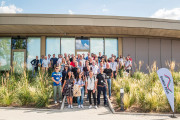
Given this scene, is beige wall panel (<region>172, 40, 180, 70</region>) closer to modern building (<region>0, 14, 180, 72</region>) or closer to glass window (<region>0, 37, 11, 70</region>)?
modern building (<region>0, 14, 180, 72</region>)

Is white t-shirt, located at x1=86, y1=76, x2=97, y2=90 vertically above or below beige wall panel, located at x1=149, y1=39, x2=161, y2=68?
below

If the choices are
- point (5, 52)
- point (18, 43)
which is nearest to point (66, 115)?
point (18, 43)

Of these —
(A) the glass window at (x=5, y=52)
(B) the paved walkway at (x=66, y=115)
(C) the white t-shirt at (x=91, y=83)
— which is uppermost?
(A) the glass window at (x=5, y=52)

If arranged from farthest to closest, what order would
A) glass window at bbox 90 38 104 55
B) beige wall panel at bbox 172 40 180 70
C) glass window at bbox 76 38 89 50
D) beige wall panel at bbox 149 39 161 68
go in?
beige wall panel at bbox 172 40 180 70
beige wall panel at bbox 149 39 161 68
glass window at bbox 90 38 104 55
glass window at bbox 76 38 89 50

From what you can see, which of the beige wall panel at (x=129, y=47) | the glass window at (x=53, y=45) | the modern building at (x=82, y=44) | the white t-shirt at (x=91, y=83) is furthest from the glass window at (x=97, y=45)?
the white t-shirt at (x=91, y=83)

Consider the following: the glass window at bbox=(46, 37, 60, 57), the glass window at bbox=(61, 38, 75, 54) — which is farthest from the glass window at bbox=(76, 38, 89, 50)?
the glass window at bbox=(46, 37, 60, 57)

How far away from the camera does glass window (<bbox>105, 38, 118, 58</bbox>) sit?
17438 millimetres

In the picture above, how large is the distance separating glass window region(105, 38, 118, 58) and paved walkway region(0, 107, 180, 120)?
10.6 meters

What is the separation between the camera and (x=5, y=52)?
17.4 m

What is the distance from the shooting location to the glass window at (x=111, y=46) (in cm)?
1744

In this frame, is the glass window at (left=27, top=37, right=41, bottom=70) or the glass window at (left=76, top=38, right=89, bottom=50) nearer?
the glass window at (left=27, top=37, right=41, bottom=70)

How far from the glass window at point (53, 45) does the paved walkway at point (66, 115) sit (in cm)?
1029

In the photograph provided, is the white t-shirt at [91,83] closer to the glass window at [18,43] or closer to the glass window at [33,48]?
the glass window at [33,48]

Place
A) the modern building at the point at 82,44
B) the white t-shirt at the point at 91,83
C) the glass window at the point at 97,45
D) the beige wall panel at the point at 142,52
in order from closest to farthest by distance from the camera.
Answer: the white t-shirt at the point at 91,83
the modern building at the point at 82,44
the glass window at the point at 97,45
the beige wall panel at the point at 142,52
